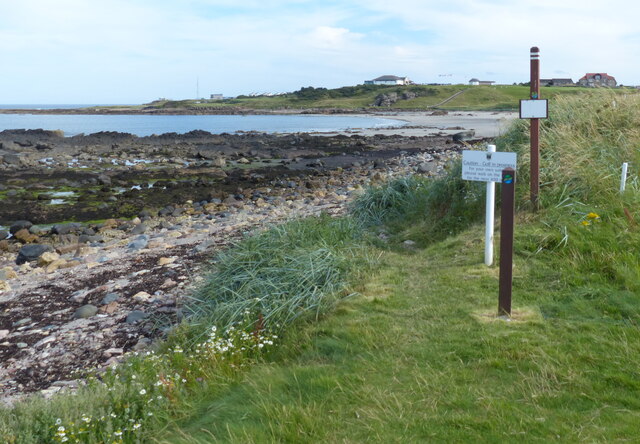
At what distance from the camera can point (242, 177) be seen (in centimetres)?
2289

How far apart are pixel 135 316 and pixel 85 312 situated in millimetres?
857

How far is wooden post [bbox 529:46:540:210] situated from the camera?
6.87 meters

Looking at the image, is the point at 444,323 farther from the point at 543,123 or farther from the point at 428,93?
the point at 428,93

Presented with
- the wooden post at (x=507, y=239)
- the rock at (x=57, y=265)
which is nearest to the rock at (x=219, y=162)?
the rock at (x=57, y=265)

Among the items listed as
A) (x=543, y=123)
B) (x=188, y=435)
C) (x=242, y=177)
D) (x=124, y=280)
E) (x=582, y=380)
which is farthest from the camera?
(x=242, y=177)

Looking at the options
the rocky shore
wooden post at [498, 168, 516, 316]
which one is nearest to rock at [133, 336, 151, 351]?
the rocky shore

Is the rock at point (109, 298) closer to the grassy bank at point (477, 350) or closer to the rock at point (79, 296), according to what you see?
the rock at point (79, 296)

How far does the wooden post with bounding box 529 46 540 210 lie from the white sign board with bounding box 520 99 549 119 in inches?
7.5

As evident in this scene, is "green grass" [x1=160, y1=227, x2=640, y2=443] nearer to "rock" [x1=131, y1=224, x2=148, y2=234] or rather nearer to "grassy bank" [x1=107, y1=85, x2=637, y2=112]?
"rock" [x1=131, y1=224, x2=148, y2=234]

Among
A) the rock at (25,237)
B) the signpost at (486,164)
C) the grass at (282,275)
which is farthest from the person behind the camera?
the rock at (25,237)

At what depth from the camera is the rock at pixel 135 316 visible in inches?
292

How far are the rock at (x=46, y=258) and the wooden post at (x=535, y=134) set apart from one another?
875cm

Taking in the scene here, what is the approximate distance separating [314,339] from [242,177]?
60.0 feet

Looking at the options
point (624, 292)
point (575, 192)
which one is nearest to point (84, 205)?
point (575, 192)
